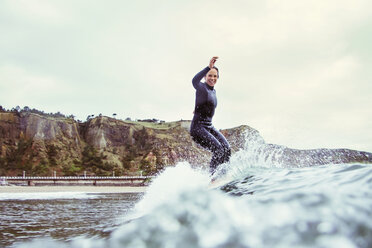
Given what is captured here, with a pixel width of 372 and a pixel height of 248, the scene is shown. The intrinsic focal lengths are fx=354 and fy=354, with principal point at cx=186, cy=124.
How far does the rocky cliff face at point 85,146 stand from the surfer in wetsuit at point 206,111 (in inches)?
2340

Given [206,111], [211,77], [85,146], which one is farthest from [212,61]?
[85,146]

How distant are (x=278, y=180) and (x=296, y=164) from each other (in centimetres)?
296

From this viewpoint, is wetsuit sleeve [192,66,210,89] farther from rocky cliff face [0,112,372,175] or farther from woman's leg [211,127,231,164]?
rocky cliff face [0,112,372,175]

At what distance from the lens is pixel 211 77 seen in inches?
240

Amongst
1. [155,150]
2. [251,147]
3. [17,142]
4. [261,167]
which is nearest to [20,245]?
[261,167]

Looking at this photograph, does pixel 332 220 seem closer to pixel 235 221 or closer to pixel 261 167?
pixel 235 221

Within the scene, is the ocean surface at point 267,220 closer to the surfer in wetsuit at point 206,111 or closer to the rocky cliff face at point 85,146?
the surfer in wetsuit at point 206,111

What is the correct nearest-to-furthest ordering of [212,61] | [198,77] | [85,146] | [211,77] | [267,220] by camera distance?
[267,220], [212,61], [198,77], [211,77], [85,146]

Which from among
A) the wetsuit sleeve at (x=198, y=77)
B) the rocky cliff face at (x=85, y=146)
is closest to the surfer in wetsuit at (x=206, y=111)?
the wetsuit sleeve at (x=198, y=77)

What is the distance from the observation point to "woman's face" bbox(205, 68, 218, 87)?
19.9 feet

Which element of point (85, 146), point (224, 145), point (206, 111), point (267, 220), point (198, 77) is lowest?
point (267, 220)

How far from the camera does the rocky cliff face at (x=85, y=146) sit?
71.6m

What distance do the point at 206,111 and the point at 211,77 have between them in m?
0.60

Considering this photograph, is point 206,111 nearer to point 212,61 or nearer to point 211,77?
point 211,77
